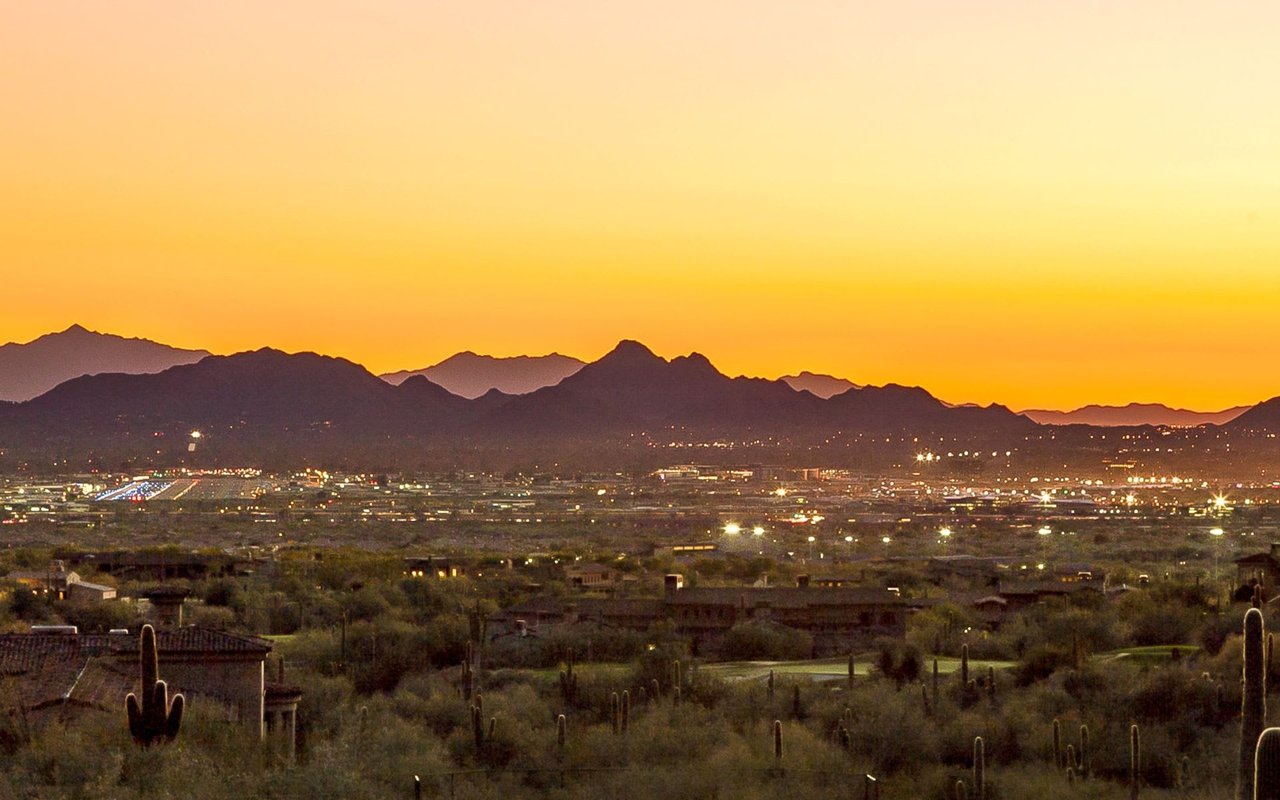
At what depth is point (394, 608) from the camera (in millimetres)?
61000

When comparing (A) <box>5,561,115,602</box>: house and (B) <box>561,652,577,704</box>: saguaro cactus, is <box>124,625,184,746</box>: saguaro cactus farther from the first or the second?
(A) <box>5,561,115,602</box>: house

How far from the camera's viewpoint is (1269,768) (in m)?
16.4

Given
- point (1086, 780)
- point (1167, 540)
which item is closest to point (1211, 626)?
point (1086, 780)

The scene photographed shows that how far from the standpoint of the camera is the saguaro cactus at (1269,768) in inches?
645

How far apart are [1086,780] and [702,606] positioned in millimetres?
27890

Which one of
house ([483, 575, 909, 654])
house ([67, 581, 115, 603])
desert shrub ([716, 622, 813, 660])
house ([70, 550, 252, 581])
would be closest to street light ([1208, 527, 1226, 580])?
house ([483, 575, 909, 654])

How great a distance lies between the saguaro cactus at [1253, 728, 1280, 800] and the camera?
16391 mm

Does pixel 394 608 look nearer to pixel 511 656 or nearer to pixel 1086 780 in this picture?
pixel 511 656

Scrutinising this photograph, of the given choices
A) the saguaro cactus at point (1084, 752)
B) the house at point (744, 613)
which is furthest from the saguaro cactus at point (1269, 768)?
the house at point (744, 613)

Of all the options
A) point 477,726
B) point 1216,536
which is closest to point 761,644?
point 477,726

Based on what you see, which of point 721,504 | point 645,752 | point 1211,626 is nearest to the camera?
point 645,752

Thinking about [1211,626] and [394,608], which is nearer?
[1211,626]

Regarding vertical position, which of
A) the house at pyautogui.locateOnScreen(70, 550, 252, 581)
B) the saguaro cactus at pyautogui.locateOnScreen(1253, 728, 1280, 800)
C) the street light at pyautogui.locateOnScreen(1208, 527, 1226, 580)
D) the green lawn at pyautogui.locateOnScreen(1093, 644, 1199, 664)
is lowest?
the green lawn at pyautogui.locateOnScreen(1093, 644, 1199, 664)

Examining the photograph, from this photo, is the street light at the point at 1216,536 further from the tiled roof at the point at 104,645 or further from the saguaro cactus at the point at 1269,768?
the saguaro cactus at the point at 1269,768
